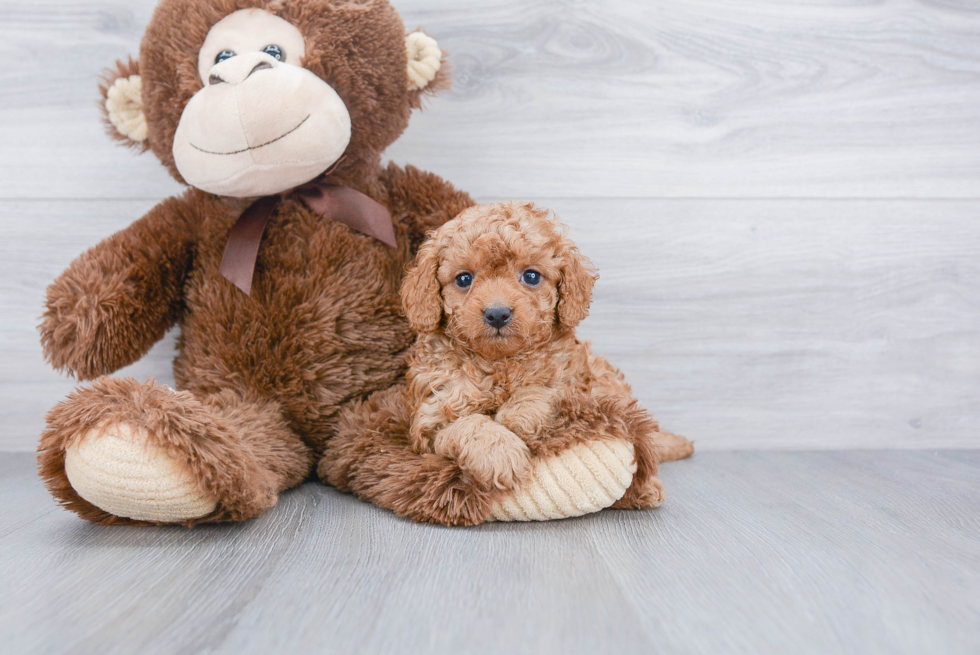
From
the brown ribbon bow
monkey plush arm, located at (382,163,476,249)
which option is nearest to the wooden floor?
monkey plush arm, located at (382,163,476,249)

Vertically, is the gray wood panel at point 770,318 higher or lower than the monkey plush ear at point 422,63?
lower

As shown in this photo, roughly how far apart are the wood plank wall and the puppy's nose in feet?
1.71

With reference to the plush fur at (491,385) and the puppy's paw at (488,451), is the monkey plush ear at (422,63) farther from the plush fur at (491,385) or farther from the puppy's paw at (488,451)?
the puppy's paw at (488,451)

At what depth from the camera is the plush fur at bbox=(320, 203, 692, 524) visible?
880 millimetres

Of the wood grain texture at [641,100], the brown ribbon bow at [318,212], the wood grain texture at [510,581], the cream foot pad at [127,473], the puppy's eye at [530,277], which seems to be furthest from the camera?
the wood grain texture at [641,100]

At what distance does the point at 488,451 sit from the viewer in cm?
85

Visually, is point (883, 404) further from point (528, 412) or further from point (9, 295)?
point (9, 295)

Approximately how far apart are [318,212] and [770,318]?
36.0 inches

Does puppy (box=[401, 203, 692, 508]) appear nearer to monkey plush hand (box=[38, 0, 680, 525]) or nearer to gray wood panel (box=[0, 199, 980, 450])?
monkey plush hand (box=[38, 0, 680, 525])

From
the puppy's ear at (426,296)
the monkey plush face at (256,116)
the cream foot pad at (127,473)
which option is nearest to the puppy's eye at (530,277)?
the puppy's ear at (426,296)

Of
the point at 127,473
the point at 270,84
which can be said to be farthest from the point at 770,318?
the point at 127,473

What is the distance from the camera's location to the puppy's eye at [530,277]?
919 millimetres

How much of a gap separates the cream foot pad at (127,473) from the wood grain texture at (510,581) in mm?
59

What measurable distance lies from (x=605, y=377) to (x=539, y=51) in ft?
2.28
